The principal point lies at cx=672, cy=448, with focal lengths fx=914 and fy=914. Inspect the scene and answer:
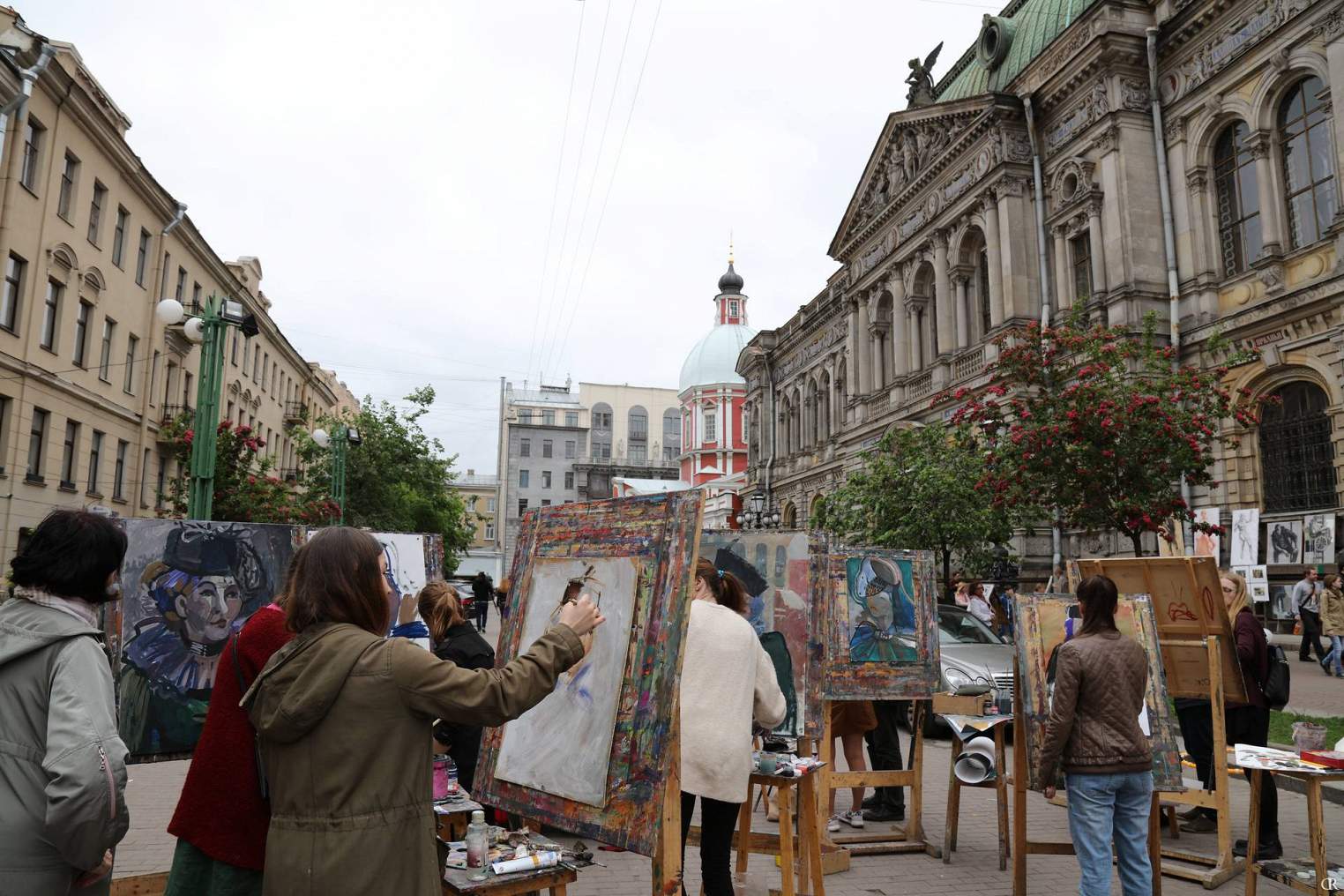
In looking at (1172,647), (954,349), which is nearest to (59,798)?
(1172,647)

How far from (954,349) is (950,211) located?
417 centimetres

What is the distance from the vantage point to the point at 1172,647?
6770 mm

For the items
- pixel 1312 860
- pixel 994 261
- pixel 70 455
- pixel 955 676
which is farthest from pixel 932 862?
pixel 70 455

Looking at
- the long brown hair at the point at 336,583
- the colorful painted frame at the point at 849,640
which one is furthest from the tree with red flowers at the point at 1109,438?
the long brown hair at the point at 336,583

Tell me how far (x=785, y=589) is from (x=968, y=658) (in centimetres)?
533

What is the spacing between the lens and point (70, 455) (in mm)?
24312

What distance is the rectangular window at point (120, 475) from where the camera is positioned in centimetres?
2684

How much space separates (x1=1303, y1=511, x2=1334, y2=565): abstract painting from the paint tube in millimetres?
18517

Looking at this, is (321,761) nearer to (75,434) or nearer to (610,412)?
(75,434)

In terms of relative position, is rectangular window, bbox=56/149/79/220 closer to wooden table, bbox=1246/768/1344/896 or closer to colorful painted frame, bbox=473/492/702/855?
colorful painted frame, bbox=473/492/702/855

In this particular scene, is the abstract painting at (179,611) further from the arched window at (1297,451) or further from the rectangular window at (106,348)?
the rectangular window at (106,348)

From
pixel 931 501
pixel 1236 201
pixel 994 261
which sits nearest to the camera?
pixel 1236 201

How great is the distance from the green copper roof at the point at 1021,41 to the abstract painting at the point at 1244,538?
13.7 meters

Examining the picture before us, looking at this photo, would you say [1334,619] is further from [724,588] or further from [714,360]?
[714,360]
